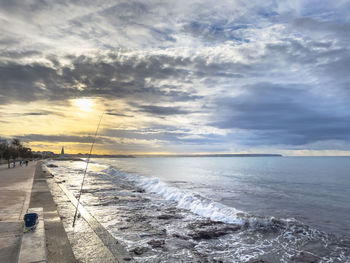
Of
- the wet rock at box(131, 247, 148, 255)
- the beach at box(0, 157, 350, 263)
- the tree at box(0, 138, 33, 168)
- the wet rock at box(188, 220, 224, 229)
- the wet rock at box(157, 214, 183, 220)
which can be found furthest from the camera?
the tree at box(0, 138, 33, 168)

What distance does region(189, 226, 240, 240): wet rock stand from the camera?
8.15 m

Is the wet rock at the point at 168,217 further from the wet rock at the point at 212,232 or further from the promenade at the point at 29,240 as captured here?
the promenade at the point at 29,240

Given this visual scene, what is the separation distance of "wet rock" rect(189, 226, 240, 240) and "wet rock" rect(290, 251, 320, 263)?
2566 millimetres

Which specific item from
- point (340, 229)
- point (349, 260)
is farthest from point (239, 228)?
point (340, 229)

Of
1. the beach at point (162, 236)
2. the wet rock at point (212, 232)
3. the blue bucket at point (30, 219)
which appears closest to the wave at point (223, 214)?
the beach at point (162, 236)

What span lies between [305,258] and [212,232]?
3.09 meters

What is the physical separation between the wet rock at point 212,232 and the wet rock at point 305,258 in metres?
2.57

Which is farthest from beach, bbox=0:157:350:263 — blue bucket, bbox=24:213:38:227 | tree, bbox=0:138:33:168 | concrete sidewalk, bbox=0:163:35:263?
tree, bbox=0:138:33:168

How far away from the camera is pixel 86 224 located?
280 inches

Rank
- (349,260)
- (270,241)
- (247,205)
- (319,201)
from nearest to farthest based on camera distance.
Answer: (349,260), (270,241), (247,205), (319,201)

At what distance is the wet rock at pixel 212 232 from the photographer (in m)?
8.15

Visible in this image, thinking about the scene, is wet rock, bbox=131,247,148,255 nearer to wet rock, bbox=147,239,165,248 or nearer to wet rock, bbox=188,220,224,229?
wet rock, bbox=147,239,165,248

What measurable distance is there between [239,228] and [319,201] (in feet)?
36.4

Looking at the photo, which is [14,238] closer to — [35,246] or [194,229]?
[35,246]
